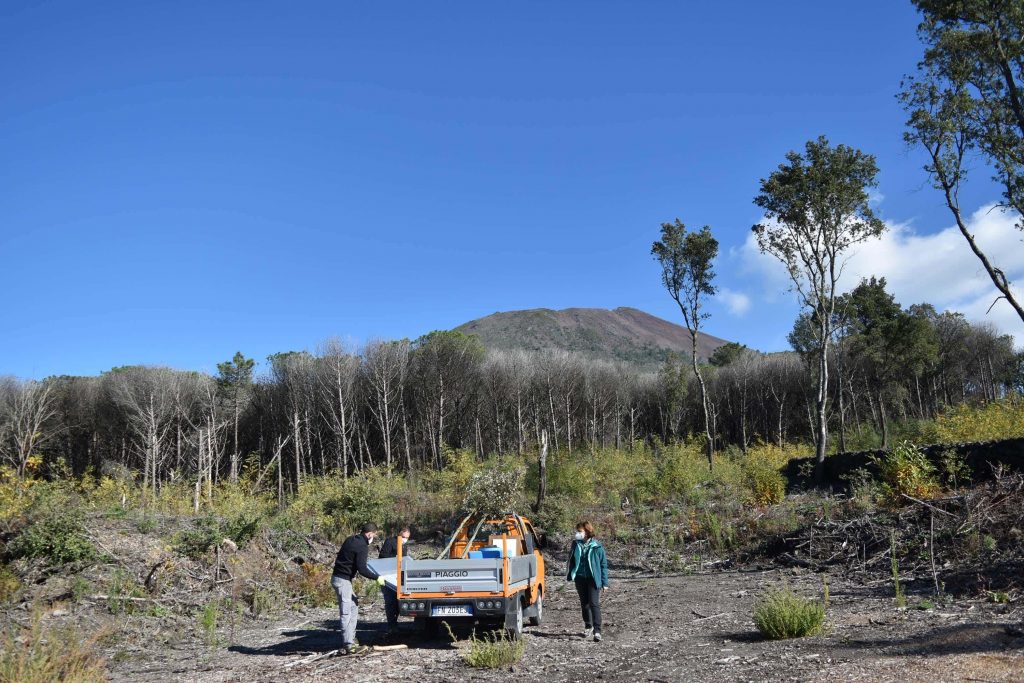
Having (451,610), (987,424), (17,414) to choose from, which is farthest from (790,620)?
(17,414)

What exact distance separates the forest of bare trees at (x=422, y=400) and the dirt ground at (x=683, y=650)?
3306cm

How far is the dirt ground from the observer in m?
7.32

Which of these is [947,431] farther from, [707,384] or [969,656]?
[707,384]

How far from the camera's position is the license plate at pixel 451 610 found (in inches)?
382

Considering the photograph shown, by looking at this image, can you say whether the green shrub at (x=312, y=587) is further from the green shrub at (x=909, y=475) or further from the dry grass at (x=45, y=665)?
the green shrub at (x=909, y=475)

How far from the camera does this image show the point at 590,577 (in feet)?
33.3

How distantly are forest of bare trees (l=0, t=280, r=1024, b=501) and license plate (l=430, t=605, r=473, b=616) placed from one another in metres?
34.8

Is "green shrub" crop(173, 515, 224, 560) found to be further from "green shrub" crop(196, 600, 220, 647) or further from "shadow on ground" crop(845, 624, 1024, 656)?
"shadow on ground" crop(845, 624, 1024, 656)

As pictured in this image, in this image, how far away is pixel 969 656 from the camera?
7.21 m

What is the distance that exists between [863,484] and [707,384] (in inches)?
1650

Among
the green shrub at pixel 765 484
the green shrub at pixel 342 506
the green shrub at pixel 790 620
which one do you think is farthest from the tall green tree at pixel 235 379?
the green shrub at pixel 790 620

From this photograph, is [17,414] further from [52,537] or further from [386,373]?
[52,537]

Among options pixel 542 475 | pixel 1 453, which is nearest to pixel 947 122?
pixel 542 475

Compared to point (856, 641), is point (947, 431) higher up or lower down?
higher up
